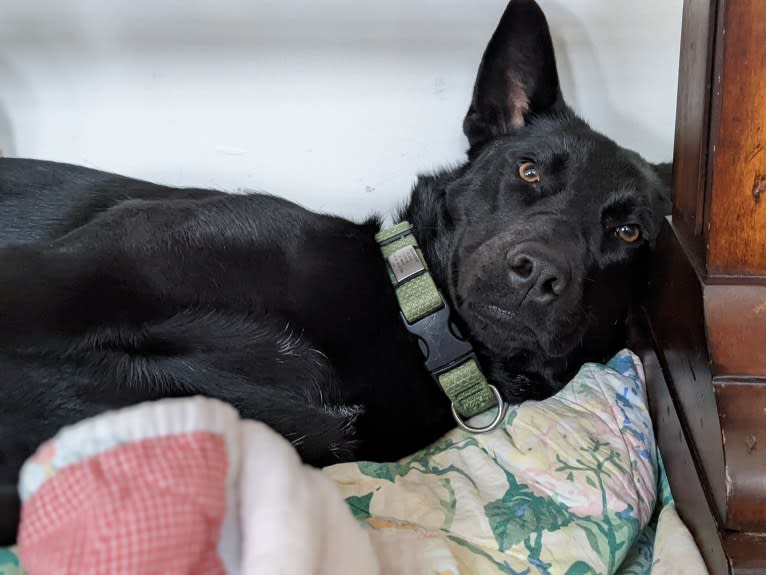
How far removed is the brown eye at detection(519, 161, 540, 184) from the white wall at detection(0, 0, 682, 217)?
379 mm

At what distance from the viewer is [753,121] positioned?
102 cm

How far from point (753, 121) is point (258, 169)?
3.93 ft

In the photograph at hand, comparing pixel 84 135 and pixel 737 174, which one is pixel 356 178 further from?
pixel 737 174

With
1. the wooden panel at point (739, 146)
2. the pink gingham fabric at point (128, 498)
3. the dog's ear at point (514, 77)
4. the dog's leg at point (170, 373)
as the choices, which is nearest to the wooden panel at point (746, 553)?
the wooden panel at point (739, 146)

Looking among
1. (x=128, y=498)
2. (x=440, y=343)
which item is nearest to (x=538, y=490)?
(x=440, y=343)

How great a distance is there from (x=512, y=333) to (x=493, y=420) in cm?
18

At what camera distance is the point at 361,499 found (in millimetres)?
1171

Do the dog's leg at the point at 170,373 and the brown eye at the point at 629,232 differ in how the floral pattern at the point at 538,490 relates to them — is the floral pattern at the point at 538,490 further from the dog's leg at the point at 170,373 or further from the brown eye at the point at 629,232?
the brown eye at the point at 629,232

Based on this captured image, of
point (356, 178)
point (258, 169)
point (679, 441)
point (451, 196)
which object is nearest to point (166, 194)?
point (258, 169)

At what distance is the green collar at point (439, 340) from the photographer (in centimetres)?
142

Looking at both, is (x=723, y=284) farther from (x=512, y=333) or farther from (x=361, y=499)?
(x=361, y=499)

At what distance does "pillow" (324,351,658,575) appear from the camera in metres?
1.09

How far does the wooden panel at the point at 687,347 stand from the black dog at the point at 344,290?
13cm

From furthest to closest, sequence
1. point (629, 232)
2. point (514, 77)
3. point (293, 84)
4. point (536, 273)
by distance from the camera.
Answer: point (293, 84)
point (514, 77)
point (629, 232)
point (536, 273)
